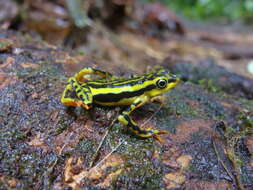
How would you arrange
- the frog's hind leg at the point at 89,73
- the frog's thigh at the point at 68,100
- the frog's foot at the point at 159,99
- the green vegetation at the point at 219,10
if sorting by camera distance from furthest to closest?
the green vegetation at the point at 219,10 < the frog's foot at the point at 159,99 < the frog's hind leg at the point at 89,73 < the frog's thigh at the point at 68,100

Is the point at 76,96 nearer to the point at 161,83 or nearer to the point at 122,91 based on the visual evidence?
the point at 122,91

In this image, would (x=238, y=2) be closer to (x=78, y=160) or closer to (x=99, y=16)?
(x=99, y=16)

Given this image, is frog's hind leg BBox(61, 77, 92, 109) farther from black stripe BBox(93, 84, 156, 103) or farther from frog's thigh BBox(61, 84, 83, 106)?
black stripe BBox(93, 84, 156, 103)

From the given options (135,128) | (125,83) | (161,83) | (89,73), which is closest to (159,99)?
(161,83)

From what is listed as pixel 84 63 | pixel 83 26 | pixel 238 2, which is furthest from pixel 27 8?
pixel 238 2

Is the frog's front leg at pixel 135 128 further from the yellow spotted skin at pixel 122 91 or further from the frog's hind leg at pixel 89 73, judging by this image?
the frog's hind leg at pixel 89 73

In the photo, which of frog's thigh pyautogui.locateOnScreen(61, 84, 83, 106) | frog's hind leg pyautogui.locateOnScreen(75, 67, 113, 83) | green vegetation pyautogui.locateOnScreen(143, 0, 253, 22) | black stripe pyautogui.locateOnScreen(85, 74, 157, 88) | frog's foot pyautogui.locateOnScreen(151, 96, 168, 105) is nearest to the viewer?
frog's thigh pyautogui.locateOnScreen(61, 84, 83, 106)

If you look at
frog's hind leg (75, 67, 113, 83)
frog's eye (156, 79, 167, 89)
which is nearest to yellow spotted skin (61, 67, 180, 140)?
frog's eye (156, 79, 167, 89)

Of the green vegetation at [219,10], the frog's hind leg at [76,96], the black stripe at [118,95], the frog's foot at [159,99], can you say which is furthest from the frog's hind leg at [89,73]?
the green vegetation at [219,10]
